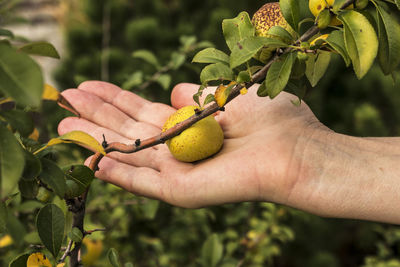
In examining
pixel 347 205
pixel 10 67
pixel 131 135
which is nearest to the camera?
pixel 10 67

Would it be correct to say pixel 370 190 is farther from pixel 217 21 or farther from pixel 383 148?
pixel 217 21

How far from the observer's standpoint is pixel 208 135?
1.02m

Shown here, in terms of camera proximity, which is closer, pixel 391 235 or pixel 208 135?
pixel 208 135

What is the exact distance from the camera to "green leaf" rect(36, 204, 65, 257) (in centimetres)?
74

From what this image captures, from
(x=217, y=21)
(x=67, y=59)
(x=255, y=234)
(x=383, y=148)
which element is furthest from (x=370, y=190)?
(x=67, y=59)

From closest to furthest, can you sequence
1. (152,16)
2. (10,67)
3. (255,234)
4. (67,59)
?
(10,67), (255,234), (152,16), (67,59)

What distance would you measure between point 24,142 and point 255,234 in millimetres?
1195

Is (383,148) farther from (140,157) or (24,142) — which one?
(24,142)

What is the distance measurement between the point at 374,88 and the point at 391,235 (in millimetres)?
1302

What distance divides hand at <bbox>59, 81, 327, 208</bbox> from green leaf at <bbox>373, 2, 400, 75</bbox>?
0.37 meters

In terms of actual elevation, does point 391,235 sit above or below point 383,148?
below

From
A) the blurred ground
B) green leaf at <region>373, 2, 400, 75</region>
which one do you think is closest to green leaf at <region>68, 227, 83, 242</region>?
green leaf at <region>373, 2, 400, 75</region>

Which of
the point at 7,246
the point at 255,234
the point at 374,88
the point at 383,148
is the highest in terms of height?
the point at 383,148

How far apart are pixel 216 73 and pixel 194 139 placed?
0.91ft
